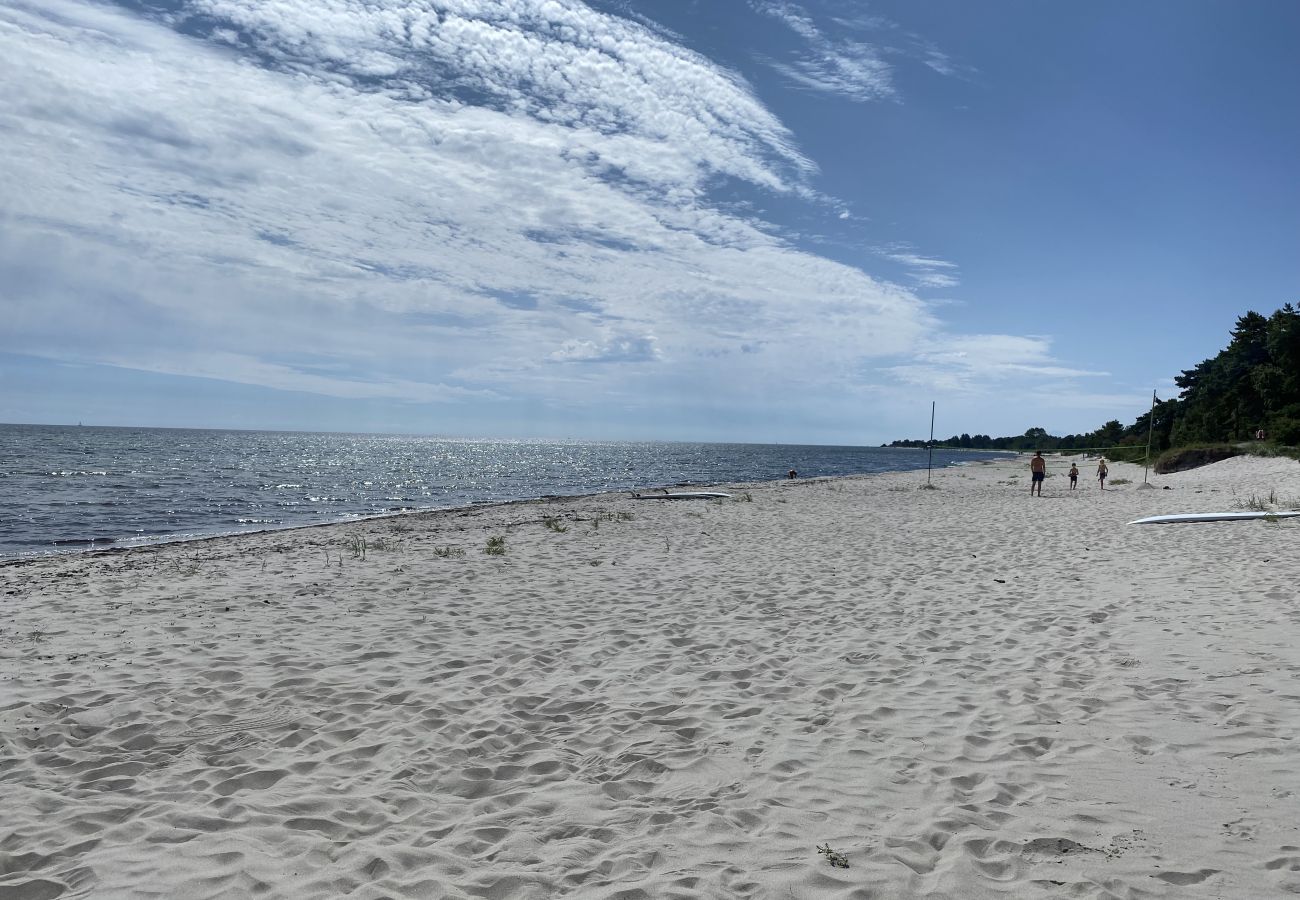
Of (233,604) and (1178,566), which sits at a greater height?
(1178,566)

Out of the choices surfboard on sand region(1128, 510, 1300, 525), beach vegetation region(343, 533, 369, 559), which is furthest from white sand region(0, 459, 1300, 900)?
surfboard on sand region(1128, 510, 1300, 525)

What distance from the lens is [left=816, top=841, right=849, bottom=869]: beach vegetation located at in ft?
11.8

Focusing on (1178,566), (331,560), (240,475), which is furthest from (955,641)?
(240,475)

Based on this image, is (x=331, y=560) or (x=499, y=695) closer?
(x=499, y=695)

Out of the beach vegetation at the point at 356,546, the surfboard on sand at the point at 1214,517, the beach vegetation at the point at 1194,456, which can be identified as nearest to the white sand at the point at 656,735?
the beach vegetation at the point at 356,546

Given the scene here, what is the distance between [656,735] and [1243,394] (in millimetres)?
61139

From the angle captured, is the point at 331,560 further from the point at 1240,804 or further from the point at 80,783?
the point at 1240,804

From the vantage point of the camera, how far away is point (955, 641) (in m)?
7.61

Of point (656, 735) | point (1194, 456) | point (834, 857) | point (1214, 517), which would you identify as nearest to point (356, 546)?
point (656, 735)

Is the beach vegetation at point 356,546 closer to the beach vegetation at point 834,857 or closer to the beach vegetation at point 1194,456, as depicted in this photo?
the beach vegetation at point 834,857

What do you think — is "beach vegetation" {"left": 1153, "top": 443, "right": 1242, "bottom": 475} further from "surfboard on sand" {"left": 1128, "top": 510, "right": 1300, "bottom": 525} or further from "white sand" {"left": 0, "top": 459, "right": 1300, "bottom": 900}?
"white sand" {"left": 0, "top": 459, "right": 1300, "bottom": 900}

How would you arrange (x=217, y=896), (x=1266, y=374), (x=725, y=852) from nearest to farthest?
(x=217, y=896) → (x=725, y=852) → (x=1266, y=374)

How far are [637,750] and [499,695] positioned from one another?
1.60 m

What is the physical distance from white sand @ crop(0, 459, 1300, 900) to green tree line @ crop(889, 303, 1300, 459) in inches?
1430
